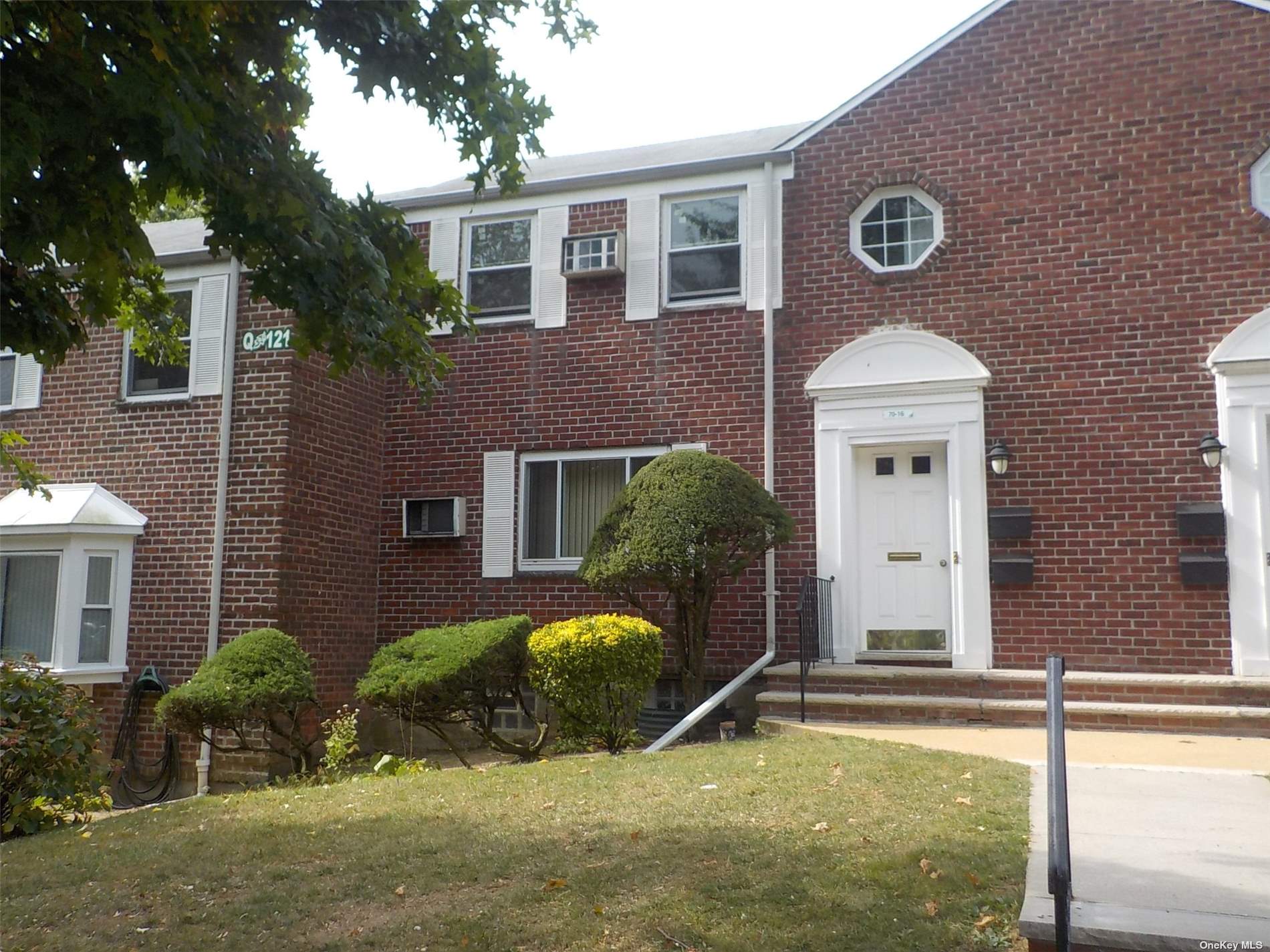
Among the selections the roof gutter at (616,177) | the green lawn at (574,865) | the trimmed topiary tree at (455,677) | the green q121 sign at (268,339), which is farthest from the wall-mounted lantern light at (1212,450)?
the green q121 sign at (268,339)

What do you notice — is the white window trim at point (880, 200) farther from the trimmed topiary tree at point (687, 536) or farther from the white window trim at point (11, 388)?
the white window trim at point (11, 388)

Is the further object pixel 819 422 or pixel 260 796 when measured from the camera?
pixel 819 422

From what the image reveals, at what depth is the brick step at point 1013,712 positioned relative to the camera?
845cm

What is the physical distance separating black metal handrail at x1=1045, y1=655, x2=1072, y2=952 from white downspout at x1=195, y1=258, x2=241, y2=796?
29.8 feet

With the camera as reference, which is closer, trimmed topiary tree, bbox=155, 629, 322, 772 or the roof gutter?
trimmed topiary tree, bbox=155, 629, 322, 772

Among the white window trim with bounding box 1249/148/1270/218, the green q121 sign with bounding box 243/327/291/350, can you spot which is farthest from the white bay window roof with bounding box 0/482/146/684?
the white window trim with bounding box 1249/148/1270/218

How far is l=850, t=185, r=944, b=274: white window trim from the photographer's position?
10.9 metres

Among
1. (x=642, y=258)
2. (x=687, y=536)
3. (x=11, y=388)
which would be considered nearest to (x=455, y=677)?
(x=687, y=536)

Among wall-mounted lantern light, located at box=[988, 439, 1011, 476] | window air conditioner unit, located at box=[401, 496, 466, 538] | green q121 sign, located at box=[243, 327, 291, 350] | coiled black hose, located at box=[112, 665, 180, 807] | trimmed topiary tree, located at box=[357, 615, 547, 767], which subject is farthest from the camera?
window air conditioner unit, located at box=[401, 496, 466, 538]

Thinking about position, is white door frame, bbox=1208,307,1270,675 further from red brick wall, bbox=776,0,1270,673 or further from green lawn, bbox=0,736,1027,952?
green lawn, bbox=0,736,1027,952

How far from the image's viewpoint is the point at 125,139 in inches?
179

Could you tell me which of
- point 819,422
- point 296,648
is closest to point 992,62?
point 819,422

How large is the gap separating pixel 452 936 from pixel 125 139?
11.7ft

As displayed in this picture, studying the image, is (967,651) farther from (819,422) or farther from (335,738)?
(335,738)
